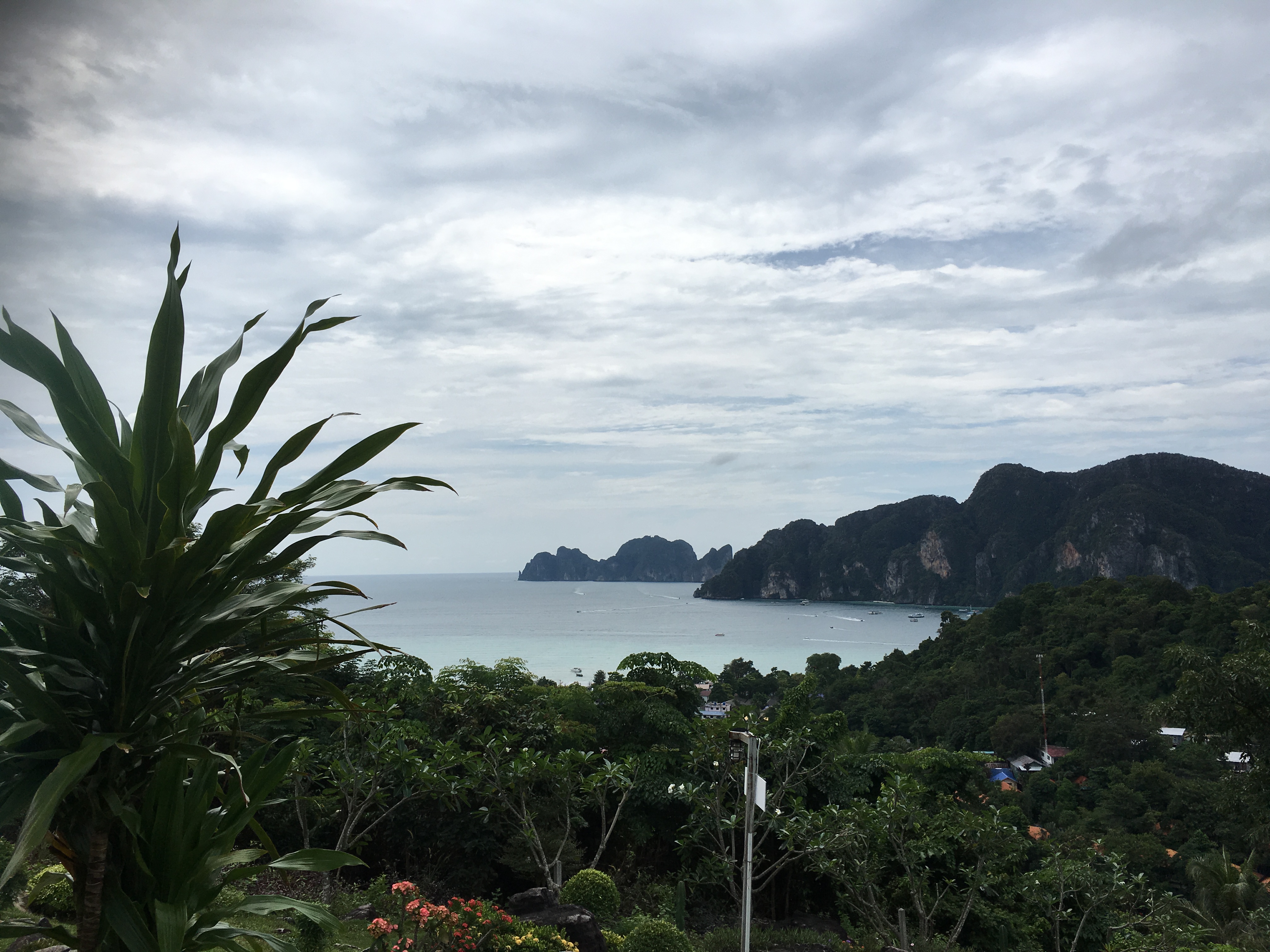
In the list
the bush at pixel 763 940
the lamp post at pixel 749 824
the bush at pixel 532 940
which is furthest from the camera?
the bush at pixel 763 940

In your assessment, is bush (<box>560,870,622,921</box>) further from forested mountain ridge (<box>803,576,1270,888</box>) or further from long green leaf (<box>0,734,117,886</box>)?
long green leaf (<box>0,734,117,886</box>)

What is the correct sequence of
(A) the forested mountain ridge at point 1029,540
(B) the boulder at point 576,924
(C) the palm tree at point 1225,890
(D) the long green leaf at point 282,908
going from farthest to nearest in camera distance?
(A) the forested mountain ridge at point 1029,540, (C) the palm tree at point 1225,890, (B) the boulder at point 576,924, (D) the long green leaf at point 282,908

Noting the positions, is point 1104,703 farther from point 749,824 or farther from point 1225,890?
point 749,824

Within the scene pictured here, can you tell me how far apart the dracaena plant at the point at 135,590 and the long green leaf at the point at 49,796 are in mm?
54

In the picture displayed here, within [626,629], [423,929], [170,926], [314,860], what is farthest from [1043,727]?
[626,629]

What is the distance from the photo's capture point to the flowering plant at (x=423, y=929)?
3512mm

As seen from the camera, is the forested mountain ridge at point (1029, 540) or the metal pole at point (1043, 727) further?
the forested mountain ridge at point (1029, 540)

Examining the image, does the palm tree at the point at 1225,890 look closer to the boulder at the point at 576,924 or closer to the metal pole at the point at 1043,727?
the boulder at the point at 576,924

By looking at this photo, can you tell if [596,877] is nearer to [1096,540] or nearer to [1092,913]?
[1092,913]

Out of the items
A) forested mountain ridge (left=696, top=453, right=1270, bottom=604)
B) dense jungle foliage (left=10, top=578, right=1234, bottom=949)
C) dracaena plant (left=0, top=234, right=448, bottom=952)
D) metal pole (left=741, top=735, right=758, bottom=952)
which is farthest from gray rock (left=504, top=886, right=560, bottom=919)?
forested mountain ridge (left=696, top=453, right=1270, bottom=604)

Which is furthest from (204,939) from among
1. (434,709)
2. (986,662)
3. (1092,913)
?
(986,662)

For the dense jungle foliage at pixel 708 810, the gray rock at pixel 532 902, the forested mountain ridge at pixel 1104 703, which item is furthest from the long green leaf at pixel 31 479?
the forested mountain ridge at pixel 1104 703

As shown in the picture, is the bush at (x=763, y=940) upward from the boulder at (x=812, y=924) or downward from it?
upward

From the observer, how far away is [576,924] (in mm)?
4820
